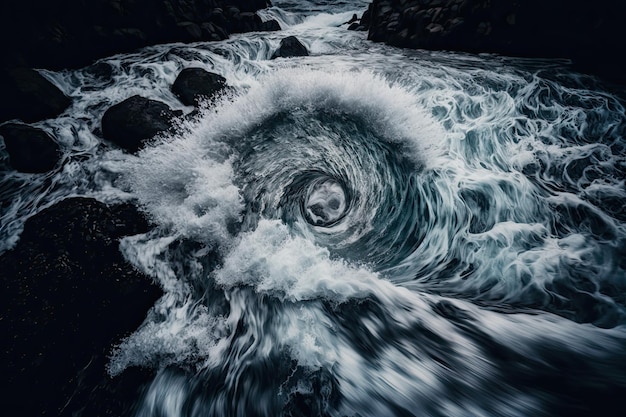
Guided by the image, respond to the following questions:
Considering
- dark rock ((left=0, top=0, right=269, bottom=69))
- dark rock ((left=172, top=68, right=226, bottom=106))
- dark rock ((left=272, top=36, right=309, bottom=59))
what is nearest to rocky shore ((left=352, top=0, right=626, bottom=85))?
dark rock ((left=272, top=36, right=309, bottom=59))

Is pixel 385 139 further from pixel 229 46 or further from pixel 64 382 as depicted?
pixel 229 46

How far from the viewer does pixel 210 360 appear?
95.3 inches

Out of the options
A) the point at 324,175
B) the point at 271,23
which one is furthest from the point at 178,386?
the point at 271,23

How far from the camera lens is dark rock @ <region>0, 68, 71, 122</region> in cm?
443

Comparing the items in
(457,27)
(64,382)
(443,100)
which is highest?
(457,27)

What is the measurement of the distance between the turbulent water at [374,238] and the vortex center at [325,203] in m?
0.03

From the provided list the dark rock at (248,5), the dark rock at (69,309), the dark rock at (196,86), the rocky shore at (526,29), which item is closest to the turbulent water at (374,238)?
the dark rock at (69,309)

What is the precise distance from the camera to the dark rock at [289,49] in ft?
28.7

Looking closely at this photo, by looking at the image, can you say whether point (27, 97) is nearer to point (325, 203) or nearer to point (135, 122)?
point (135, 122)

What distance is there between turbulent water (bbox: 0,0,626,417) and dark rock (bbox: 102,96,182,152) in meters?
0.25

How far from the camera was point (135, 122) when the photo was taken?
439 centimetres

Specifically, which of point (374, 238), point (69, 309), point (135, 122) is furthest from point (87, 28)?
point (374, 238)

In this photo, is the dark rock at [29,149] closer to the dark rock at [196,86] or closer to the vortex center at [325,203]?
the dark rock at [196,86]

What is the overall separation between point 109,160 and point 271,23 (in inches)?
459
